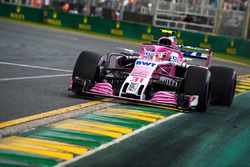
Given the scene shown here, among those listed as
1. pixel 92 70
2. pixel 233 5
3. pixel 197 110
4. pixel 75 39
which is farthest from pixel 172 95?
pixel 233 5

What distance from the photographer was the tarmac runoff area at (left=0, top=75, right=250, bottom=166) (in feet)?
25.1

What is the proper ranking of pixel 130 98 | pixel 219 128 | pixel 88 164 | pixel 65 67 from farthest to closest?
pixel 65 67, pixel 130 98, pixel 219 128, pixel 88 164

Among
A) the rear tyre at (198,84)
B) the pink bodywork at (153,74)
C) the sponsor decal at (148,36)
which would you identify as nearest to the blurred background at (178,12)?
the sponsor decal at (148,36)

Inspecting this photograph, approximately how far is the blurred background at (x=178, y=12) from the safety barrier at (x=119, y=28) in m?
1.49

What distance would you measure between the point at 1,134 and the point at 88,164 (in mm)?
1656

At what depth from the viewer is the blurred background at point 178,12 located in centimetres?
3738

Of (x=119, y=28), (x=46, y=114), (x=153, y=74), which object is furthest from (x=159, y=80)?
(x=119, y=28)

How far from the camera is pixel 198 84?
12148mm

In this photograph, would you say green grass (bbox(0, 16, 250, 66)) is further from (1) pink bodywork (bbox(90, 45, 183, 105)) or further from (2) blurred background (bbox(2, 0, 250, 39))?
(1) pink bodywork (bbox(90, 45, 183, 105))

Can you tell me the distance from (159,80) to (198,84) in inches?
36.9

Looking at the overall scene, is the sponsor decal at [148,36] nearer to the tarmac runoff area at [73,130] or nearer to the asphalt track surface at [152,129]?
the asphalt track surface at [152,129]

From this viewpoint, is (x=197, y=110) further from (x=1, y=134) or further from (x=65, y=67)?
(x=65, y=67)

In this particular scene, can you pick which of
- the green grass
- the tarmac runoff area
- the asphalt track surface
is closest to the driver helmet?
the asphalt track surface

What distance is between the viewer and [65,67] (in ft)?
61.7
